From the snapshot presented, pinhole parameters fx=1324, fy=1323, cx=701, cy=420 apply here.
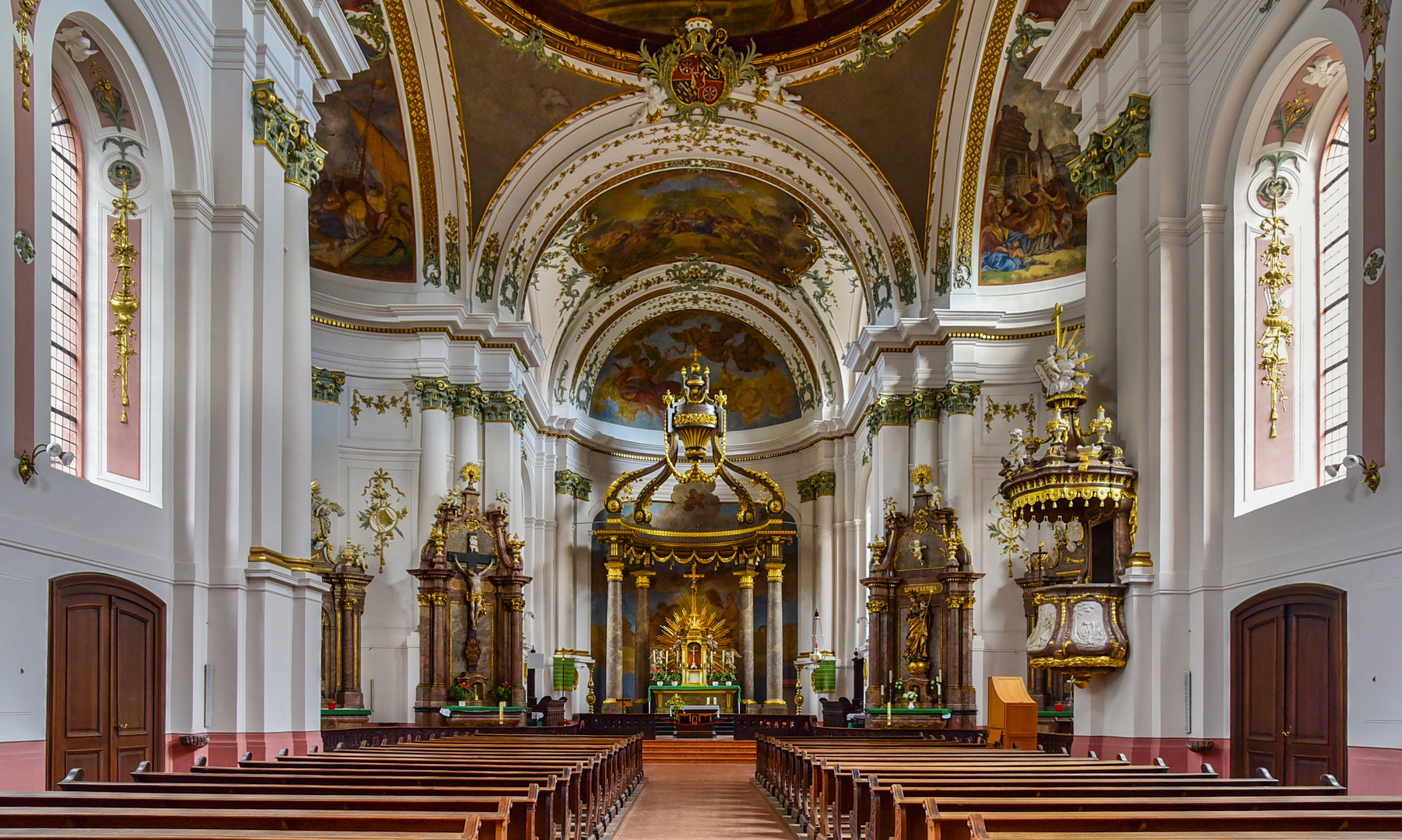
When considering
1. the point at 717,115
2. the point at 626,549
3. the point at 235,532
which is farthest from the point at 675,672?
Answer: the point at 235,532

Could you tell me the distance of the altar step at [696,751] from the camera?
77.8 feet

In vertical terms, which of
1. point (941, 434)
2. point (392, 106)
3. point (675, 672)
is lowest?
point (675, 672)

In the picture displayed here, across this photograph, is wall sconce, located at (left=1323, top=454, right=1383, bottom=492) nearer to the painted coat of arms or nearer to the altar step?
Answer: the painted coat of arms

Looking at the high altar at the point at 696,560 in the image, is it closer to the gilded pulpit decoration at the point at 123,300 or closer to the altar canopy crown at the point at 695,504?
the altar canopy crown at the point at 695,504

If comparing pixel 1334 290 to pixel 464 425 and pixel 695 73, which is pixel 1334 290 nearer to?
pixel 695 73

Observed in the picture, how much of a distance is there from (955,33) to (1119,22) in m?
7.83

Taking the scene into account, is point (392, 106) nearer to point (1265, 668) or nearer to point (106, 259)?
point (106, 259)

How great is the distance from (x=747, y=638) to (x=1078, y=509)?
66.4 ft

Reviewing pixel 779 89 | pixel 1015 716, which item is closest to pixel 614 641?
pixel 779 89

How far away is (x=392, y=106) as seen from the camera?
20953 mm

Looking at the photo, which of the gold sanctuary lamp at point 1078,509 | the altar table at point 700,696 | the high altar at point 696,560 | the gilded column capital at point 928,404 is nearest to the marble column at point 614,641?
the high altar at point 696,560

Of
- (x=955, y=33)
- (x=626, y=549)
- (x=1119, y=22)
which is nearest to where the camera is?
(x=1119, y=22)

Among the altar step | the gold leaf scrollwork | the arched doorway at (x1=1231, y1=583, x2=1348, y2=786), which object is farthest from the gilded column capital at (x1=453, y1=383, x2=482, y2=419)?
the arched doorway at (x1=1231, y1=583, x2=1348, y2=786)

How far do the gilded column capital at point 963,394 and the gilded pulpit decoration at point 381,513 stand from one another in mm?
9399
